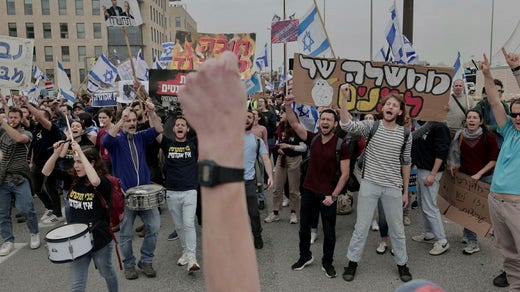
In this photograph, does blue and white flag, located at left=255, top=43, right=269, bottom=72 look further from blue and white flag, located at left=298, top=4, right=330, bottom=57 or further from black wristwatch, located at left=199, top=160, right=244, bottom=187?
black wristwatch, located at left=199, top=160, right=244, bottom=187

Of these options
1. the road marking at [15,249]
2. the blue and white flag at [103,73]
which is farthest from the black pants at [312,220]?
the blue and white flag at [103,73]


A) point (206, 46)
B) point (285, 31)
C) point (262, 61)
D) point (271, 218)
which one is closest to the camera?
point (271, 218)

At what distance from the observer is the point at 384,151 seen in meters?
4.40

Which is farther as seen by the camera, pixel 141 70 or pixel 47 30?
pixel 47 30

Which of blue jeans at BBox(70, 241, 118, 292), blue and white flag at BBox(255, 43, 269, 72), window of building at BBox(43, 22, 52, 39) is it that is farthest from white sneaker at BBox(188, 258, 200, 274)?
window of building at BBox(43, 22, 52, 39)

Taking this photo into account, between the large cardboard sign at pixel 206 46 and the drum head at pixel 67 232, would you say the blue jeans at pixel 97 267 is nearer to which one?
the drum head at pixel 67 232

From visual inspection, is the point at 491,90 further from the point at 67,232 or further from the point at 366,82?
the point at 67,232

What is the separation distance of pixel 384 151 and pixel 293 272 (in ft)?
5.95

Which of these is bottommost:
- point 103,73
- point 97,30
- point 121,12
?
point 103,73

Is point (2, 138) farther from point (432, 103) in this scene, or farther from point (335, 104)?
point (432, 103)

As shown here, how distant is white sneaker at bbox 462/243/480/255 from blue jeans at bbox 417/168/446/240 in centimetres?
32

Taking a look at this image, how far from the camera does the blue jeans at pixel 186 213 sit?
15.9ft

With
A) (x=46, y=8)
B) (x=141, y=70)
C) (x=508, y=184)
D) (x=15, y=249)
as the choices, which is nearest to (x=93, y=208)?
(x=15, y=249)

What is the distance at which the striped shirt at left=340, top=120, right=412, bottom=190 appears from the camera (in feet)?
14.4
